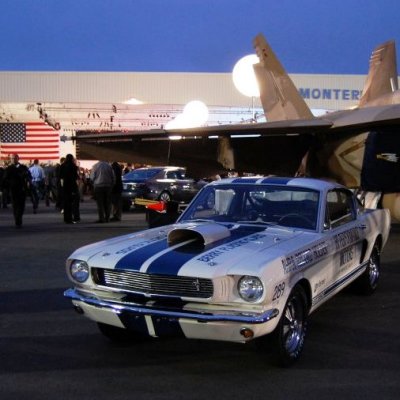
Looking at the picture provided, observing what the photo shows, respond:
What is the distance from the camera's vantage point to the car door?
566 centimetres

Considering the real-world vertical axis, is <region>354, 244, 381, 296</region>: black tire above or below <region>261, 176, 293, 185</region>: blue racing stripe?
below

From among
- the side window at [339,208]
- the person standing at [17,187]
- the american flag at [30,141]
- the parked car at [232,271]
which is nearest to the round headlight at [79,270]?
the parked car at [232,271]

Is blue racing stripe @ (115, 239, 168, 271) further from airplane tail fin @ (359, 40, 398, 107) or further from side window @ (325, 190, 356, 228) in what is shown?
airplane tail fin @ (359, 40, 398, 107)

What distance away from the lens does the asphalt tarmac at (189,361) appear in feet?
13.7

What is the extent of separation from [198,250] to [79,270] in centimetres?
101

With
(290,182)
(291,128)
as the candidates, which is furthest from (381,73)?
(290,182)

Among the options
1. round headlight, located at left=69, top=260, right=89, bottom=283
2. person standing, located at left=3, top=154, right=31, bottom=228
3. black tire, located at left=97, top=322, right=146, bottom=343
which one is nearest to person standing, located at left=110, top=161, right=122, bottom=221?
person standing, located at left=3, top=154, right=31, bottom=228

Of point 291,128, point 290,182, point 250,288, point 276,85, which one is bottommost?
point 250,288

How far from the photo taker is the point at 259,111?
128 ft

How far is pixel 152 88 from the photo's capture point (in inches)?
1609

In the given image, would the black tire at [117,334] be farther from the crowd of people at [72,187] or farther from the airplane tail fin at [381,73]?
the airplane tail fin at [381,73]

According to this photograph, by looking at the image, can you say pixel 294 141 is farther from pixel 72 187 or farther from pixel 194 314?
pixel 194 314

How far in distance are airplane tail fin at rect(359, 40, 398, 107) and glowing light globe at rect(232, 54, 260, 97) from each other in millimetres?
3069

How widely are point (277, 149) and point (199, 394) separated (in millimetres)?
11235
